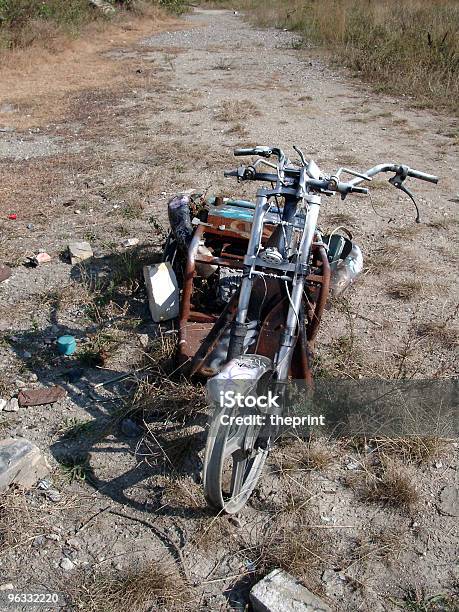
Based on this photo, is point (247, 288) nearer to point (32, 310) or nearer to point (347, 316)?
point (347, 316)

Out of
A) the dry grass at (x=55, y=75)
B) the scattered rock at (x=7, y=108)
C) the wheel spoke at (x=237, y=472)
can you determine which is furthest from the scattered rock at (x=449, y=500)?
the scattered rock at (x=7, y=108)

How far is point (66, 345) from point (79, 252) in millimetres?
1272

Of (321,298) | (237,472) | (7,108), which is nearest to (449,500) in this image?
(237,472)

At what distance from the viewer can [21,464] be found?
2.52 meters

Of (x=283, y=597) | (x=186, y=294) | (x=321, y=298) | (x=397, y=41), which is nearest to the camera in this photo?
(x=283, y=597)

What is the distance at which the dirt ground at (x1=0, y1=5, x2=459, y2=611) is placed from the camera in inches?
89.0

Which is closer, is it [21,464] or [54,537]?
[54,537]

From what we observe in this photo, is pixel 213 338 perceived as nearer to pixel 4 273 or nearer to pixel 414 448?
pixel 414 448

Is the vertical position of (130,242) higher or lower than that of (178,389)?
lower

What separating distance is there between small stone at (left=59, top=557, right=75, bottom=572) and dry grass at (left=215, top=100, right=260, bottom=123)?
265 inches

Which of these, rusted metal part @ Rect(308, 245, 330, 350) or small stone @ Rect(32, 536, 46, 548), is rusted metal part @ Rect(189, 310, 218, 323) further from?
small stone @ Rect(32, 536, 46, 548)

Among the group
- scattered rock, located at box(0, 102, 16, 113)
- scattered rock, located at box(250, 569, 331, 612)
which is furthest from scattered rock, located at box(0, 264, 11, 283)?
scattered rock, located at box(0, 102, 16, 113)

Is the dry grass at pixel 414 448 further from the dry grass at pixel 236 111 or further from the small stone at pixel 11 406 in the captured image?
the dry grass at pixel 236 111

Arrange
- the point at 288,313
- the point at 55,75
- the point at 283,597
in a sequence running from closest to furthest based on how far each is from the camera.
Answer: the point at 283,597
the point at 288,313
the point at 55,75
